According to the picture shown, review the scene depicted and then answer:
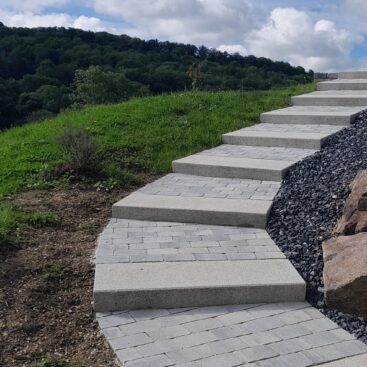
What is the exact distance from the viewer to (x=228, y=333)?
3.00m

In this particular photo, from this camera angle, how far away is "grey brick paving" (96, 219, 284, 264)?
385cm

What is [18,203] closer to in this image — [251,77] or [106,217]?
[106,217]

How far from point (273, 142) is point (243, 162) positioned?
1104 millimetres

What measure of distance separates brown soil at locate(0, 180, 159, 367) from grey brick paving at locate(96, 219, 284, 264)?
18cm

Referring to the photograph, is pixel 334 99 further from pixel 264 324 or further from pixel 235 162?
pixel 264 324

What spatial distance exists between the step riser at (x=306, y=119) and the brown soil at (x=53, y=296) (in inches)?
163

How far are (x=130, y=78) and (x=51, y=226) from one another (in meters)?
21.9

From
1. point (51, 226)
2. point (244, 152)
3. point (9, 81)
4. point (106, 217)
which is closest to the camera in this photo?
point (51, 226)

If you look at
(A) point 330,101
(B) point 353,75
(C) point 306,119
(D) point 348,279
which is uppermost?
(B) point 353,75

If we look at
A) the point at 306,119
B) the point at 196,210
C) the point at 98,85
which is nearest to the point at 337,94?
the point at 306,119

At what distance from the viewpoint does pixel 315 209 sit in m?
4.43

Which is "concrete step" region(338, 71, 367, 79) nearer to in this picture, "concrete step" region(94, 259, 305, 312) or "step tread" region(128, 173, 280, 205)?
"step tread" region(128, 173, 280, 205)

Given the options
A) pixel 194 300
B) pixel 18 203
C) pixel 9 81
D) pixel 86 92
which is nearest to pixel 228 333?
pixel 194 300

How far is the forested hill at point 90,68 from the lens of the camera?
1953 centimetres
